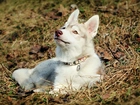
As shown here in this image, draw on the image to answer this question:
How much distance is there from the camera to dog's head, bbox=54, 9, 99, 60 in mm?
5488

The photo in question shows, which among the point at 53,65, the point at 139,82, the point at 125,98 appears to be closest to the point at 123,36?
the point at 53,65

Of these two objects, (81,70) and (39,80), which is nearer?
(81,70)

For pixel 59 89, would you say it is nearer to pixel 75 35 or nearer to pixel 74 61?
pixel 74 61

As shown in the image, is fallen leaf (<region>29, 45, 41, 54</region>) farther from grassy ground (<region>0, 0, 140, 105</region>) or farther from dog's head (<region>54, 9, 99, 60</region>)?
dog's head (<region>54, 9, 99, 60</region>)

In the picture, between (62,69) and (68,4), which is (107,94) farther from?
(68,4)

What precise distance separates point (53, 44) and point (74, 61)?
2.17 meters

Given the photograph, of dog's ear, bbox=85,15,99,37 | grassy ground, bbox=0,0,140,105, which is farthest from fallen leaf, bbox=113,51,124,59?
dog's ear, bbox=85,15,99,37

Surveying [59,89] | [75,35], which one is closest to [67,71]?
[59,89]

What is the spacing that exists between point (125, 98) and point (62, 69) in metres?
1.36

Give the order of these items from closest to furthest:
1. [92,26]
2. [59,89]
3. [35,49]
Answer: [59,89] < [92,26] < [35,49]

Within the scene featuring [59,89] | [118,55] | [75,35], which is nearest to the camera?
[59,89]

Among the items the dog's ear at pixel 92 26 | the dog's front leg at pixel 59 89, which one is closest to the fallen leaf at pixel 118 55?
the dog's ear at pixel 92 26

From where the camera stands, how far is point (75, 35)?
5648mm

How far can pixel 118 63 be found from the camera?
625 cm
